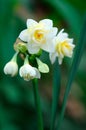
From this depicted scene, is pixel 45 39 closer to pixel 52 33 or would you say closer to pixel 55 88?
pixel 52 33

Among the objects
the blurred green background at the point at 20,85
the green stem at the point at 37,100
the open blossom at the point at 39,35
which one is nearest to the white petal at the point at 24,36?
the open blossom at the point at 39,35

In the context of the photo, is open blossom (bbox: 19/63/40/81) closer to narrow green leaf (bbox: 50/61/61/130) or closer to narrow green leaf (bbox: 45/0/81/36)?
narrow green leaf (bbox: 50/61/61/130)

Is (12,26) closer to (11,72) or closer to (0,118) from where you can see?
(0,118)

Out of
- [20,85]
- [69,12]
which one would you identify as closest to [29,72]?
[69,12]

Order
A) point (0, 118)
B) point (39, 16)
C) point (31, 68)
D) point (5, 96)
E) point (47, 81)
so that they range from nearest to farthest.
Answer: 1. point (31, 68)
2. point (0, 118)
3. point (5, 96)
4. point (47, 81)
5. point (39, 16)

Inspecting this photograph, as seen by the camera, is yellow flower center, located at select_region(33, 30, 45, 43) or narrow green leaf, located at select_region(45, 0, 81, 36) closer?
yellow flower center, located at select_region(33, 30, 45, 43)

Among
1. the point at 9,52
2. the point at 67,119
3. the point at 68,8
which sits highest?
the point at 68,8

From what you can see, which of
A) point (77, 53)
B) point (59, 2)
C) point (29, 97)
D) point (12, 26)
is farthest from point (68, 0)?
point (77, 53)

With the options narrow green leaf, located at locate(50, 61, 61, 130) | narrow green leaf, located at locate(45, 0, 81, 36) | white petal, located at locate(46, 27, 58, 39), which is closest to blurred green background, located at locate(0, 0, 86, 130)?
narrow green leaf, located at locate(45, 0, 81, 36)

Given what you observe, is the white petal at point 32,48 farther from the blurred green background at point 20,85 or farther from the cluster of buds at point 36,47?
the blurred green background at point 20,85
